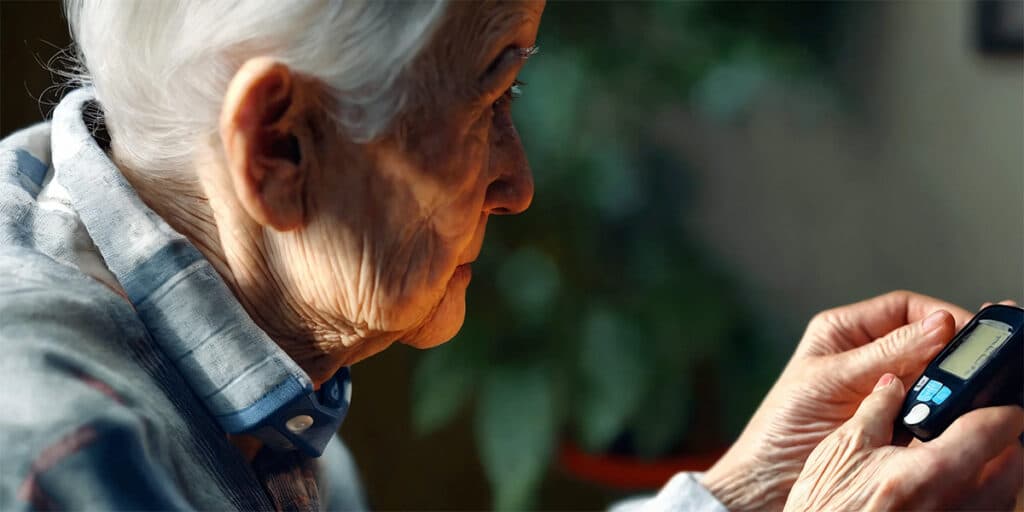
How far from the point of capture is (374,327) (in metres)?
0.74

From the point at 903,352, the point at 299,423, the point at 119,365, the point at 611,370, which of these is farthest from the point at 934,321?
the point at 611,370

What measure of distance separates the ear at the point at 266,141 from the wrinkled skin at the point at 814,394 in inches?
18.8

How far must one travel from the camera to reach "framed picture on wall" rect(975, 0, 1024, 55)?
5.10ft

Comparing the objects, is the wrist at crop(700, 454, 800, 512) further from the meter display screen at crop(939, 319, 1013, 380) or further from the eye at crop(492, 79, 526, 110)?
the eye at crop(492, 79, 526, 110)

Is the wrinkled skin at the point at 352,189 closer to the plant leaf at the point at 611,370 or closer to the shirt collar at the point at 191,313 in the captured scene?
the shirt collar at the point at 191,313

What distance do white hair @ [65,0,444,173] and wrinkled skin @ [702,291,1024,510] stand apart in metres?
0.45

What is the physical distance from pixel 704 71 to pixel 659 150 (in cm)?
22

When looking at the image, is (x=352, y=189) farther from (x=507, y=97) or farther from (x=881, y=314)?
(x=881, y=314)

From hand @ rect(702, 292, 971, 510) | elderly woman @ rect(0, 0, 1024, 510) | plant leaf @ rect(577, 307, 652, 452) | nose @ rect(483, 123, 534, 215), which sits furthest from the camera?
plant leaf @ rect(577, 307, 652, 452)

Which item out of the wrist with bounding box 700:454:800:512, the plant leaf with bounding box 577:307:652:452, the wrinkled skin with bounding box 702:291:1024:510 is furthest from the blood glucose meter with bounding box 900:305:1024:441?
the plant leaf with bounding box 577:307:652:452

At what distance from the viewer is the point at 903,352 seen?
0.81 metres

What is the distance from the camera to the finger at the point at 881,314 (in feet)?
2.97

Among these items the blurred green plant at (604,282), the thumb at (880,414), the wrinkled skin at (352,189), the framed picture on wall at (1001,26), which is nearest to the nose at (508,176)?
the wrinkled skin at (352,189)

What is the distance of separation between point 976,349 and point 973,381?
0.04 meters
